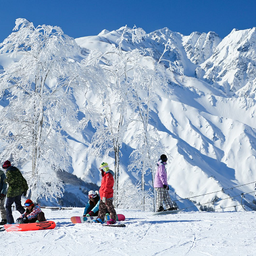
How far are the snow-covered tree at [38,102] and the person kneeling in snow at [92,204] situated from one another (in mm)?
6978

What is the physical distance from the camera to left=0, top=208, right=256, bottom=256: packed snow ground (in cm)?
639

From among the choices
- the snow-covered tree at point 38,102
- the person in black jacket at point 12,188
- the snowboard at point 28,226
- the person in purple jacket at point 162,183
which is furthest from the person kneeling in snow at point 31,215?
the snow-covered tree at point 38,102

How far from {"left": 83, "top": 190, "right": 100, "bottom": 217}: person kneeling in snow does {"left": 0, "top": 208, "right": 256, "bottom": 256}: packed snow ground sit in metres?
0.79

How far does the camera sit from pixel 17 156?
56.5 feet

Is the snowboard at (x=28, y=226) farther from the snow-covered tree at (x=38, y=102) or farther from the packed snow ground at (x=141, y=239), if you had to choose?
the snow-covered tree at (x=38, y=102)

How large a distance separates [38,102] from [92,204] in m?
7.65

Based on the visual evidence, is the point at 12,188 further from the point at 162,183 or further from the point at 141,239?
the point at 162,183

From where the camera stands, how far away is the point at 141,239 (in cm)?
734

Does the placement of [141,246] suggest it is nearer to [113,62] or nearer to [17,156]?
[17,156]

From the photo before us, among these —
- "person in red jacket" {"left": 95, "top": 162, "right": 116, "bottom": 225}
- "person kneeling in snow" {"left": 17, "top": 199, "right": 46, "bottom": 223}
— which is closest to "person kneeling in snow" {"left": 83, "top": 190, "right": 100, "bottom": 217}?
"person in red jacket" {"left": 95, "top": 162, "right": 116, "bottom": 225}

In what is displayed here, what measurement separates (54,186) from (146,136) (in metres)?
8.31

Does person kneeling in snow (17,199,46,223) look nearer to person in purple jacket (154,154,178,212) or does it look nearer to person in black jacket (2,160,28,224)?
person in black jacket (2,160,28,224)

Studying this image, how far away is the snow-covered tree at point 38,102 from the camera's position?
1655 cm

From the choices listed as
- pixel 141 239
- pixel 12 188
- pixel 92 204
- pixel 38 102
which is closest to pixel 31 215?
pixel 12 188
